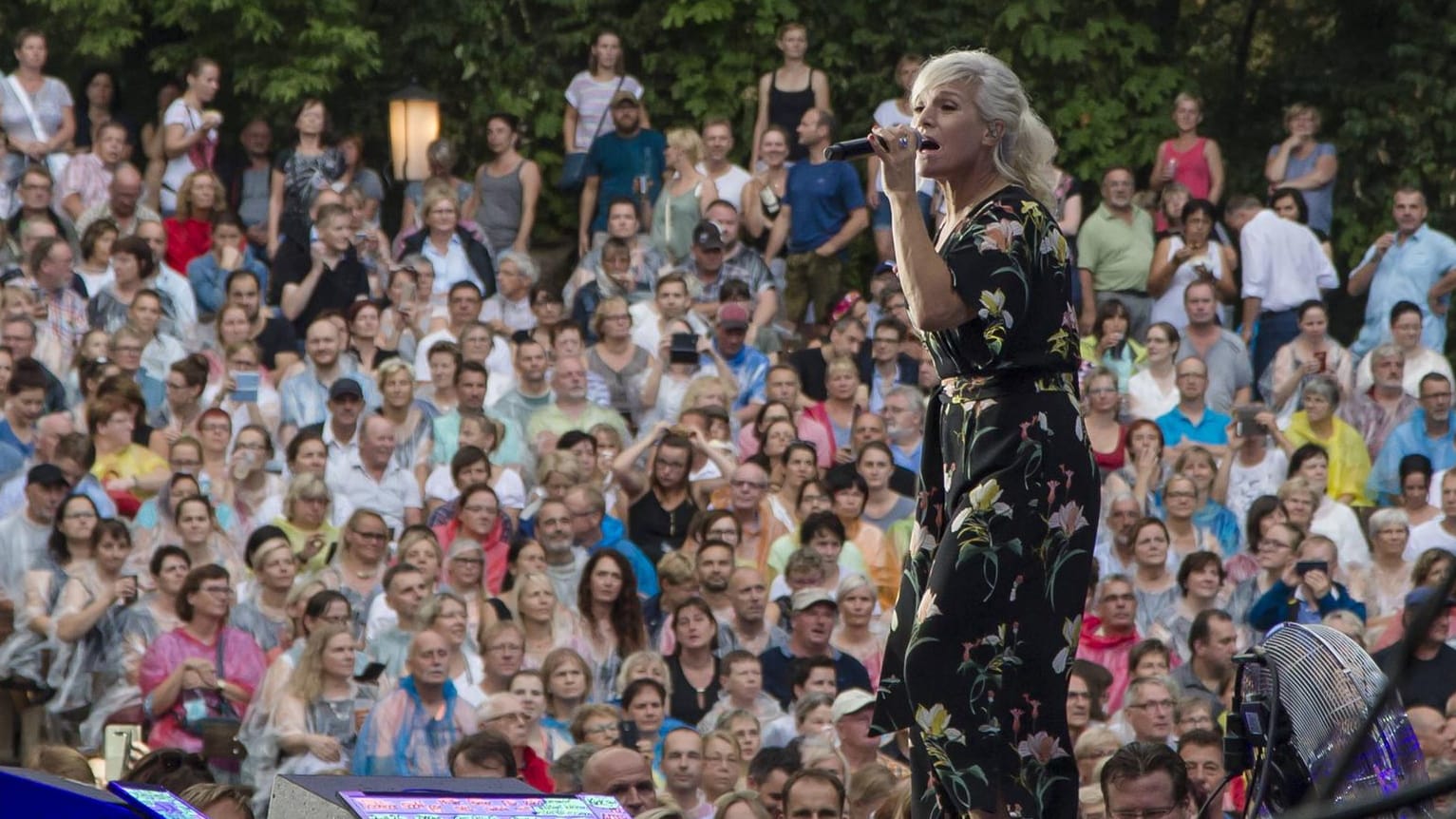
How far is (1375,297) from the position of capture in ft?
43.3

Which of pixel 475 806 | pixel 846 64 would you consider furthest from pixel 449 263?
pixel 475 806

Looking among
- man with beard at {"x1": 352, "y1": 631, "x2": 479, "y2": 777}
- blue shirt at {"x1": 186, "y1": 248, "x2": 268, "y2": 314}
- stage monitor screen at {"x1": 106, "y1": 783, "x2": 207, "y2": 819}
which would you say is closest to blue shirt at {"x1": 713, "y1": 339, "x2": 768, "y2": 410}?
blue shirt at {"x1": 186, "y1": 248, "x2": 268, "y2": 314}

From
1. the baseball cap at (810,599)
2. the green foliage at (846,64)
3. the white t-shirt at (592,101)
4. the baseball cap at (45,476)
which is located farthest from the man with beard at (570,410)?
the green foliage at (846,64)

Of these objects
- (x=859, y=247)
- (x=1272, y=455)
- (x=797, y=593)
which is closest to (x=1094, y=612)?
(x=797, y=593)

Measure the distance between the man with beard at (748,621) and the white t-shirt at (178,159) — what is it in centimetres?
552

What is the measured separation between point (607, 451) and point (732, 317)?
1.56 m

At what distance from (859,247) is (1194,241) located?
277cm

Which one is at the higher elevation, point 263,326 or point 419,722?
point 263,326

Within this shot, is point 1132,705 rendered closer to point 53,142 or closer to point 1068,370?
point 1068,370

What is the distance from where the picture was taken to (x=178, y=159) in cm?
1360

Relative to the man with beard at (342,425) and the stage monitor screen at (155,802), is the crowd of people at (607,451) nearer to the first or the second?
the man with beard at (342,425)

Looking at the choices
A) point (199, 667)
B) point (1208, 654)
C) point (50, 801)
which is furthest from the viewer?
point (1208, 654)

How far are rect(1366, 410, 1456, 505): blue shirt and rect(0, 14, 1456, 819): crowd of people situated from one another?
19 millimetres

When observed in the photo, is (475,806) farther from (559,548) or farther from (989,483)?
(559,548)
